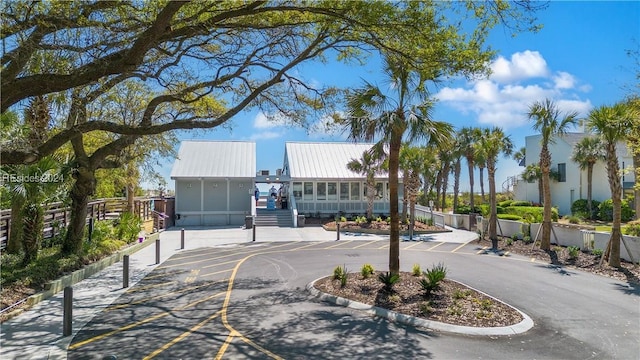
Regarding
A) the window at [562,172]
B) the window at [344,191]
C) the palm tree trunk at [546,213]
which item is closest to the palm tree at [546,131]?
the palm tree trunk at [546,213]

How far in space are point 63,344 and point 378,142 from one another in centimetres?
856

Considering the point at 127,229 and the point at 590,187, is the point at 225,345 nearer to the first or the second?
the point at 127,229

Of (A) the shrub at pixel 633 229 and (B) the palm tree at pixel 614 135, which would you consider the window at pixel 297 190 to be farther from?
(B) the palm tree at pixel 614 135

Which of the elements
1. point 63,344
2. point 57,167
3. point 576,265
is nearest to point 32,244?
point 57,167

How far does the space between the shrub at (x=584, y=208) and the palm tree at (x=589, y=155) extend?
1.16ft

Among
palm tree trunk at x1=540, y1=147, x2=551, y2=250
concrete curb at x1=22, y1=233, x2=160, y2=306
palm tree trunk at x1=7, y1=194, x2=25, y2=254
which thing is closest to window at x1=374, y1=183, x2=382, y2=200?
palm tree trunk at x1=540, y1=147, x2=551, y2=250

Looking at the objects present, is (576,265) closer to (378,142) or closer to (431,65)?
(378,142)

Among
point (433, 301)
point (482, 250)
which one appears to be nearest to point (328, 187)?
point (482, 250)

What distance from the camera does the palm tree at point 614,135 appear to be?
13.5 meters

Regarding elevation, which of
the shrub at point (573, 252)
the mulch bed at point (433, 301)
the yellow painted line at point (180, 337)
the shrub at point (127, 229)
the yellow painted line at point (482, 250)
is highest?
the shrub at point (127, 229)

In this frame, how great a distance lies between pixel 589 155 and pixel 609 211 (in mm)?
5386

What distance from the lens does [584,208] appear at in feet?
112

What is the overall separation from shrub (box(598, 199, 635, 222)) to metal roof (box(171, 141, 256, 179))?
26263 millimetres

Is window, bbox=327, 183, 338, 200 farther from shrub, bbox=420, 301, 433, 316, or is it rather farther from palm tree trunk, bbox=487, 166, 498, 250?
shrub, bbox=420, 301, 433, 316
